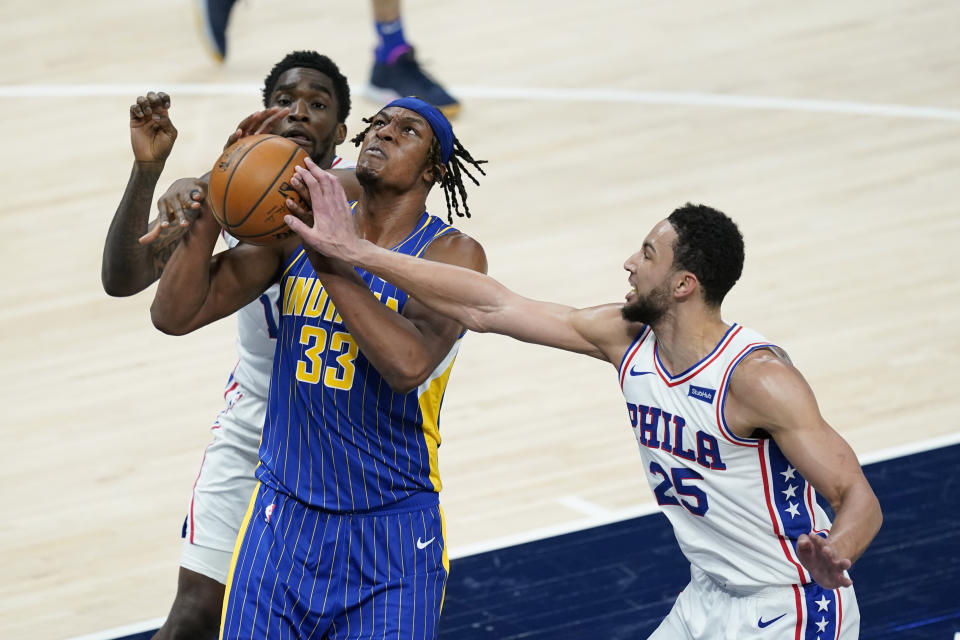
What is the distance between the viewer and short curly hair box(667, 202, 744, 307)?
4305 mm

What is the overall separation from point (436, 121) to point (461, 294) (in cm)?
57

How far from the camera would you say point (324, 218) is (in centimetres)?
414

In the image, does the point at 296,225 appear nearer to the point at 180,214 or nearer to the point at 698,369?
the point at 180,214

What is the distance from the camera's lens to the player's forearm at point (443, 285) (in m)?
4.21

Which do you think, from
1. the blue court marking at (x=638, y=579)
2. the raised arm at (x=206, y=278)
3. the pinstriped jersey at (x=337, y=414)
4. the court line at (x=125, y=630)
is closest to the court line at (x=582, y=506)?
the blue court marking at (x=638, y=579)

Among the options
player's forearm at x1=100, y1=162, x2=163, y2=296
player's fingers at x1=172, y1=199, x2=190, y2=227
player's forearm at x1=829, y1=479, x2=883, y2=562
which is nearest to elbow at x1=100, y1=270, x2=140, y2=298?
player's forearm at x1=100, y1=162, x2=163, y2=296

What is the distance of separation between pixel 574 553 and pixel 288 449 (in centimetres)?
231

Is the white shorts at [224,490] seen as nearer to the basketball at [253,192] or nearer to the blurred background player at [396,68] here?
the basketball at [253,192]

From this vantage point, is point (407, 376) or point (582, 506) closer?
point (407, 376)

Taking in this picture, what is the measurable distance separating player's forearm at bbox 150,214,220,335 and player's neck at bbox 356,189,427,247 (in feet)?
1.55

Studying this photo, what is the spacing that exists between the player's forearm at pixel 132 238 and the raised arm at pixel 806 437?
2006mm

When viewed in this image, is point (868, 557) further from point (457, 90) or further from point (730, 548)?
point (457, 90)

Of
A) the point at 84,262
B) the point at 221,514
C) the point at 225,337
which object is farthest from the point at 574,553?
the point at 84,262

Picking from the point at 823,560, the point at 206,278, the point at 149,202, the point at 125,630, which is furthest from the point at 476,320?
the point at 125,630
